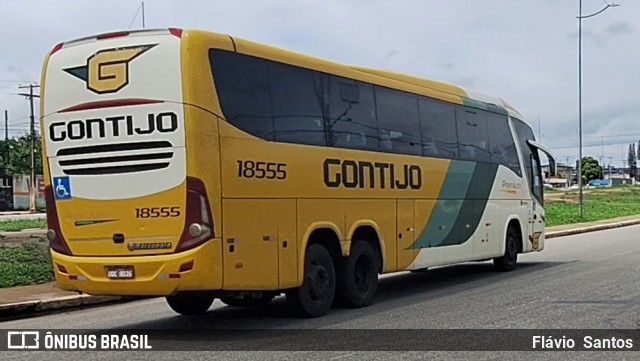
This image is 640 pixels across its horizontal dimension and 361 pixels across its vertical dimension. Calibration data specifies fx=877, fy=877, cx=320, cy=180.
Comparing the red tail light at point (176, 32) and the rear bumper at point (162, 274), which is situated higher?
the red tail light at point (176, 32)

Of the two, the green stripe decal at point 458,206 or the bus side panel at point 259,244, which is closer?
the bus side panel at point 259,244

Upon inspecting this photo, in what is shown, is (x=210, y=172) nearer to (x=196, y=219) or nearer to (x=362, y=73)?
(x=196, y=219)

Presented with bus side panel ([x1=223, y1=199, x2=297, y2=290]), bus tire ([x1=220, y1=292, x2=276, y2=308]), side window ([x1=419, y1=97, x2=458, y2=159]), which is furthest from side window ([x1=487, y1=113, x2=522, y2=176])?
bus side panel ([x1=223, y1=199, x2=297, y2=290])

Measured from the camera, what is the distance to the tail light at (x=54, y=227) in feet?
Answer: 34.5

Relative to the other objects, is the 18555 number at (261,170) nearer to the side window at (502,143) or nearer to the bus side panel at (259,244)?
the bus side panel at (259,244)

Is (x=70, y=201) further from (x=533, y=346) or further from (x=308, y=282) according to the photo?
(x=533, y=346)

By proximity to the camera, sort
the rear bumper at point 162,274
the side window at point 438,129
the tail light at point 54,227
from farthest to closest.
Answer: the side window at point 438,129 → the tail light at point 54,227 → the rear bumper at point 162,274

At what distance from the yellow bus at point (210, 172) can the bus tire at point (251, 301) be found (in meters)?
0.08

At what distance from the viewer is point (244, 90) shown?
1053 cm

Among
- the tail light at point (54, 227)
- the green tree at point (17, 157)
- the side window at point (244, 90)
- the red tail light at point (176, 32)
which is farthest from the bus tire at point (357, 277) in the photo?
the green tree at point (17, 157)

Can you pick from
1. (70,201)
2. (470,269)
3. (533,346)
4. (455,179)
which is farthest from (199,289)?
(470,269)

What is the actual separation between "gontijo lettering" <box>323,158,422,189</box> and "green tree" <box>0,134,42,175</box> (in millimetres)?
70871

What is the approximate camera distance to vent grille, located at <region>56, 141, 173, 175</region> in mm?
9906

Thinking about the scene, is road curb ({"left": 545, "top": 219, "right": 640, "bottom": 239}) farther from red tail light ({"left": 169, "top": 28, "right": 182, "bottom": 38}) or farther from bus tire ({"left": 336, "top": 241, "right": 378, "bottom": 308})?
red tail light ({"left": 169, "top": 28, "right": 182, "bottom": 38})
